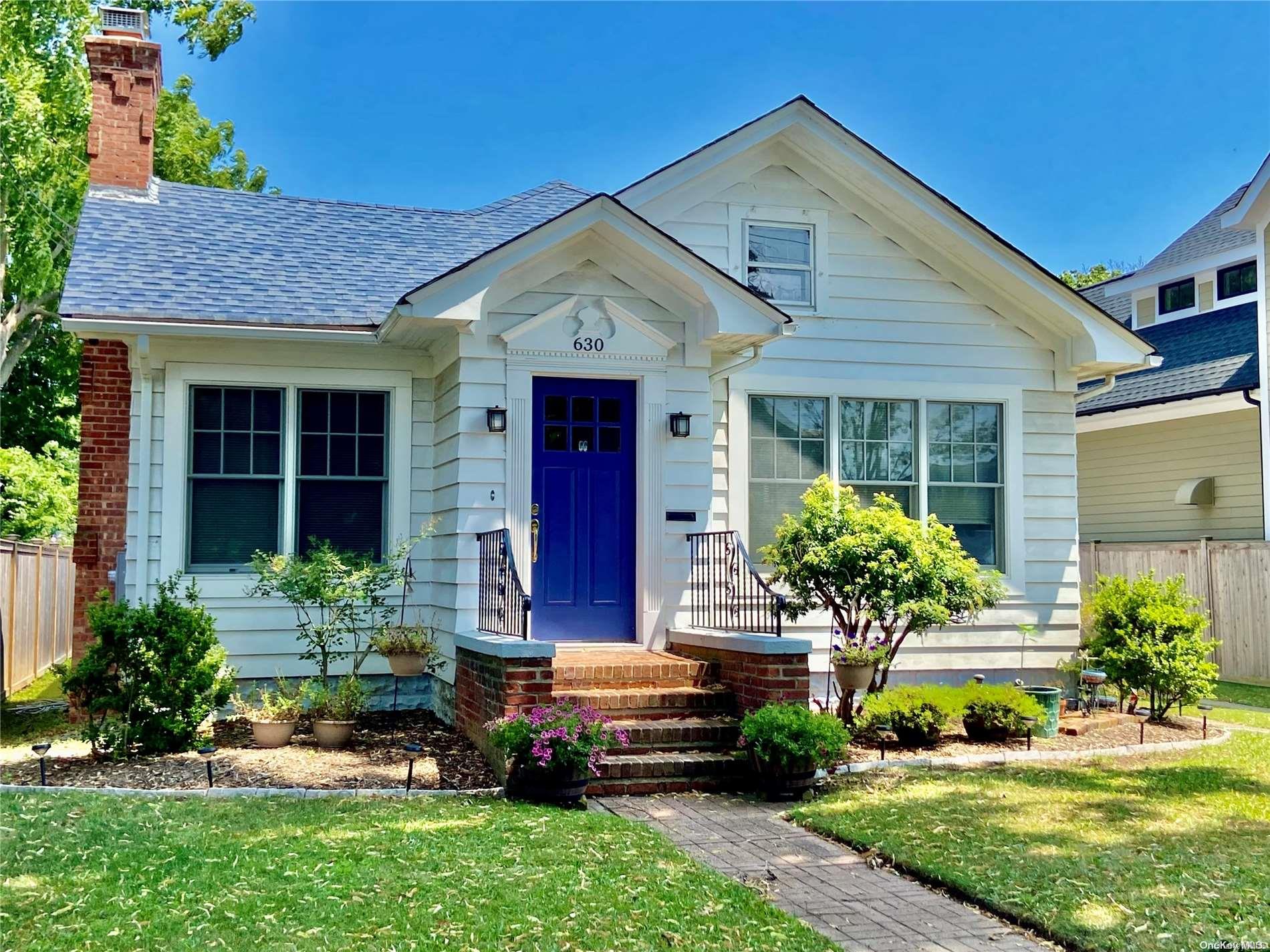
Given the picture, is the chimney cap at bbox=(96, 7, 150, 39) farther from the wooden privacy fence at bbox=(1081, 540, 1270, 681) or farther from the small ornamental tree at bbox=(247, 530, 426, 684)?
the wooden privacy fence at bbox=(1081, 540, 1270, 681)

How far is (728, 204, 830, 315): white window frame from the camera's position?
10.9 metres

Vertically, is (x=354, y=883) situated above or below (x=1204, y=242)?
below

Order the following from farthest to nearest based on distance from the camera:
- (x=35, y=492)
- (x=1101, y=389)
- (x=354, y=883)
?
(x=35, y=492) < (x=1101, y=389) < (x=354, y=883)

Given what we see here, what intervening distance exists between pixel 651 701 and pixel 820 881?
9.13ft

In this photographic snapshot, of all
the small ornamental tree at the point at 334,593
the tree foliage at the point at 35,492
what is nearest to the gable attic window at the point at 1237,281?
the small ornamental tree at the point at 334,593

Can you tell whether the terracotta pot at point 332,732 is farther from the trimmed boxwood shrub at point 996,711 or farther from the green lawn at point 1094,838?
the trimmed boxwood shrub at point 996,711

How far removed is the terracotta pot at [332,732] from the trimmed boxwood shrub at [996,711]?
5.01 m

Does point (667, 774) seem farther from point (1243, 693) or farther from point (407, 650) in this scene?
point (1243, 693)

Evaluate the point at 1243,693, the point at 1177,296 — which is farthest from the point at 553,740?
the point at 1177,296

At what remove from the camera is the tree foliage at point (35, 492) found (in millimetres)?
21375

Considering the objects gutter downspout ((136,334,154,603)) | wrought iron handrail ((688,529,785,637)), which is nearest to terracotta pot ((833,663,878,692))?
wrought iron handrail ((688,529,785,637))

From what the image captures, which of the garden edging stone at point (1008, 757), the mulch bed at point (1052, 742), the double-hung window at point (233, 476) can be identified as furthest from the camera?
the double-hung window at point (233, 476)

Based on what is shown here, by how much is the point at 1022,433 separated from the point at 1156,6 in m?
7.30

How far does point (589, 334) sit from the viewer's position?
9336mm
